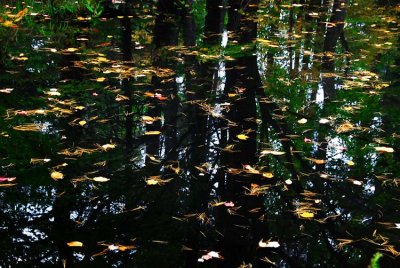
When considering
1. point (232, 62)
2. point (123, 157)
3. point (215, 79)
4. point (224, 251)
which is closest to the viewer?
point (224, 251)

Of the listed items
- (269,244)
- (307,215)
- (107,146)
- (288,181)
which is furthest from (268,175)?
(107,146)

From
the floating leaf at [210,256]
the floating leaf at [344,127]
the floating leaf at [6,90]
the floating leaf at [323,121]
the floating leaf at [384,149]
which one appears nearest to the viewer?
the floating leaf at [210,256]

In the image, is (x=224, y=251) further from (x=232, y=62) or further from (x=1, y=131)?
(x=232, y=62)

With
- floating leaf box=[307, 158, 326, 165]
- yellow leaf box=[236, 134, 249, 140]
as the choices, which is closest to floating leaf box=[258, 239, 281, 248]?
floating leaf box=[307, 158, 326, 165]

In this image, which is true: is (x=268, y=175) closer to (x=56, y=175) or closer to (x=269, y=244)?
(x=269, y=244)

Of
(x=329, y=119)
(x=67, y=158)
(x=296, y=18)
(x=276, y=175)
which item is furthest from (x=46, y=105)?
(x=296, y=18)

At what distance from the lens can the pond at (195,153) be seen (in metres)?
2.39

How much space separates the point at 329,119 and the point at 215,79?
56.3 inches

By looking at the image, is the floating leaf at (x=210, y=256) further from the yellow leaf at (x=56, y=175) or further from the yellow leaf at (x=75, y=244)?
the yellow leaf at (x=56, y=175)

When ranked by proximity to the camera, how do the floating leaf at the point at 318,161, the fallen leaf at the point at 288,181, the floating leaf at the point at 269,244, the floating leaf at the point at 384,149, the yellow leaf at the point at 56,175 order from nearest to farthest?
the floating leaf at the point at 269,244 → the yellow leaf at the point at 56,175 → the fallen leaf at the point at 288,181 → the floating leaf at the point at 318,161 → the floating leaf at the point at 384,149

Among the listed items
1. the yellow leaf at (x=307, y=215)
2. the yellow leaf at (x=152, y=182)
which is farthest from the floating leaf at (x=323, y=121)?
the yellow leaf at (x=152, y=182)

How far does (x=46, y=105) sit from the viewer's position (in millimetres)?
4012

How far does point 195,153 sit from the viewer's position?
337cm

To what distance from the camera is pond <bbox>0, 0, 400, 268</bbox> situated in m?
2.39
